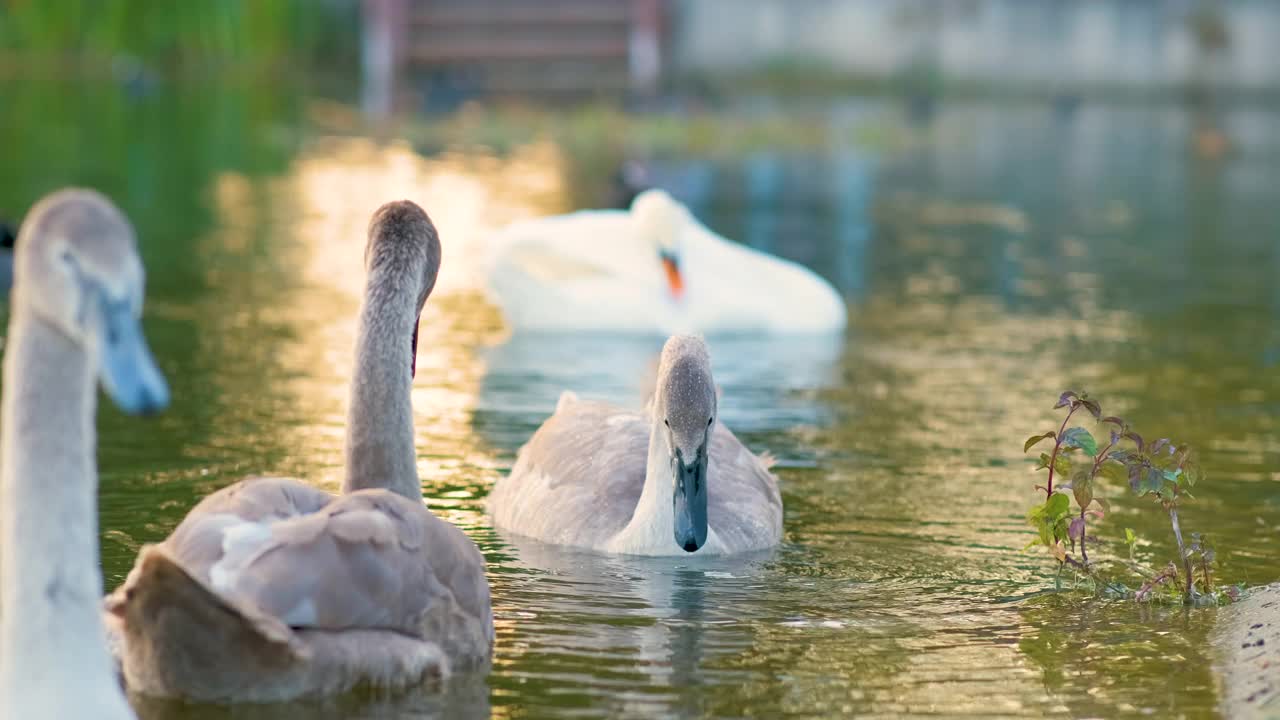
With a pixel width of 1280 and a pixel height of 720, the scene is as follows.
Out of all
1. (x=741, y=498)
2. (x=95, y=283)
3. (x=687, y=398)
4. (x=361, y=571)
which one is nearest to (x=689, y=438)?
(x=687, y=398)

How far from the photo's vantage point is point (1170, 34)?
116 feet

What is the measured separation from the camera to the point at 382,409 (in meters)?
6.14

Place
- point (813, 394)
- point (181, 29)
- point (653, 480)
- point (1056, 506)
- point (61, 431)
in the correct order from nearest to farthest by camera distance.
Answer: point (61, 431) < point (1056, 506) < point (653, 480) < point (813, 394) < point (181, 29)

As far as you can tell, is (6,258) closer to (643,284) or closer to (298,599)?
(643,284)

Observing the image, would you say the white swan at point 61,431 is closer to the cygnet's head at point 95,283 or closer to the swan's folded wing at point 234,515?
the cygnet's head at point 95,283

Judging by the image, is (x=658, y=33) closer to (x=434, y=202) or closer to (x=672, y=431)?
(x=434, y=202)

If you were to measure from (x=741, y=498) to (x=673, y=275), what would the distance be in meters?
4.87

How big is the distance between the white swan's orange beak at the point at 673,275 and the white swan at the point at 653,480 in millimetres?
4014

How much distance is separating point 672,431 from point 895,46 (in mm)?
28616

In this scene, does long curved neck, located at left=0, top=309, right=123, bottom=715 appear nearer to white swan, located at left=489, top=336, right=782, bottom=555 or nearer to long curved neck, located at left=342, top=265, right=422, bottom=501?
long curved neck, located at left=342, top=265, right=422, bottom=501

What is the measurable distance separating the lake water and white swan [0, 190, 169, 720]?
1075 mm

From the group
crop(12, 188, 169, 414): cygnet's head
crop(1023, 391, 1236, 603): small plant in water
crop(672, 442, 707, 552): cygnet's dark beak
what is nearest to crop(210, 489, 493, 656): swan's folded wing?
crop(12, 188, 169, 414): cygnet's head

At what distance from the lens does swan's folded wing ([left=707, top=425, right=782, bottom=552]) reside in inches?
296

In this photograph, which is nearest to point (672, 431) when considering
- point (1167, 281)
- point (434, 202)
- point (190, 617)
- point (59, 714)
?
point (190, 617)
